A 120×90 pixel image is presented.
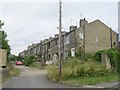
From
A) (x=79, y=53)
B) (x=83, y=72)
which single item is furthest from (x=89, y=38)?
(x=83, y=72)

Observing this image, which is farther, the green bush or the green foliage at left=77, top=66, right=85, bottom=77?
the green foliage at left=77, top=66, right=85, bottom=77

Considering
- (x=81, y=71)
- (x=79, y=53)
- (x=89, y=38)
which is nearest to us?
(x=81, y=71)

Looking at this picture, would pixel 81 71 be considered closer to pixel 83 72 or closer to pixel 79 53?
pixel 83 72

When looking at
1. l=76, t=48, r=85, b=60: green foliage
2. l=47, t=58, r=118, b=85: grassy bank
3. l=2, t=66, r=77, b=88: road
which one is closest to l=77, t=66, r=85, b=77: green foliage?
l=47, t=58, r=118, b=85: grassy bank

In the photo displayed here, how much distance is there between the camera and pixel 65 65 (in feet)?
109

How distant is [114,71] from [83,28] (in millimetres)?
23397

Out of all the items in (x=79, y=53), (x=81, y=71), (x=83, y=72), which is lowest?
(x=83, y=72)

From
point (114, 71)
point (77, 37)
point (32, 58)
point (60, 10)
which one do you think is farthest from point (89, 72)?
point (32, 58)

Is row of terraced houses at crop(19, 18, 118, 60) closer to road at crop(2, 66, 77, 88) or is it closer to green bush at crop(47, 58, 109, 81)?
green bush at crop(47, 58, 109, 81)

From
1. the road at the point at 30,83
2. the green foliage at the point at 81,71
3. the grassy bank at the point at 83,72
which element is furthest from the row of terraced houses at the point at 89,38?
the road at the point at 30,83

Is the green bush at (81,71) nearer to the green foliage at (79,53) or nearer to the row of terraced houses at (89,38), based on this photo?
the green foliage at (79,53)

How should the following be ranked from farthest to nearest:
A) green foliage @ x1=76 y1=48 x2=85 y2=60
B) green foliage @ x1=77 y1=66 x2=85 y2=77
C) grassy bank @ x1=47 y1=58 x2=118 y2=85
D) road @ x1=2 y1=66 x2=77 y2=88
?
green foliage @ x1=76 y1=48 x2=85 y2=60
green foliage @ x1=77 y1=66 x2=85 y2=77
grassy bank @ x1=47 y1=58 x2=118 y2=85
road @ x1=2 y1=66 x2=77 y2=88

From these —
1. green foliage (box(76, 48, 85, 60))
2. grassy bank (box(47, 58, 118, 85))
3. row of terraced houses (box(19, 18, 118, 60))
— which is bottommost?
grassy bank (box(47, 58, 118, 85))

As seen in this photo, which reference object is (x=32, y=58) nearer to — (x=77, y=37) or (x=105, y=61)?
(x=77, y=37)
